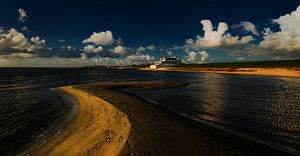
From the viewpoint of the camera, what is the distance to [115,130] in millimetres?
11711

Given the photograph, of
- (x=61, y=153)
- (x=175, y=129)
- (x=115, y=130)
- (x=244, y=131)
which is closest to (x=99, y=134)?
(x=115, y=130)

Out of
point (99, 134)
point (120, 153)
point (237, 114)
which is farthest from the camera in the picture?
point (237, 114)

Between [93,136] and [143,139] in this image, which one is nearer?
[143,139]

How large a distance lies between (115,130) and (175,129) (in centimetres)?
393

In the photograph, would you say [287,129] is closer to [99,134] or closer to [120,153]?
[120,153]

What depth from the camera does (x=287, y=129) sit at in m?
12.4

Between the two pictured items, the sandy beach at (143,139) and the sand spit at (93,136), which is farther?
the sand spit at (93,136)

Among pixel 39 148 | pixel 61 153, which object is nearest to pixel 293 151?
pixel 61 153

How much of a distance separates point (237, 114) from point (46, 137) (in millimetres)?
15034

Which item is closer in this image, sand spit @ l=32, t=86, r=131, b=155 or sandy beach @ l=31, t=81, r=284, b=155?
sandy beach @ l=31, t=81, r=284, b=155

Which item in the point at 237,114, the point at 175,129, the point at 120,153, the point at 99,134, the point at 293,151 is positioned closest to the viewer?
the point at 120,153

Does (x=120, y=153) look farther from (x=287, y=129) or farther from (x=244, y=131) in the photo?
(x=287, y=129)

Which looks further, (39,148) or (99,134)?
(99,134)

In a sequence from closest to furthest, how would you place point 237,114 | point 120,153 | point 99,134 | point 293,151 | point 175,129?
1. point 120,153
2. point 293,151
3. point 99,134
4. point 175,129
5. point 237,114
